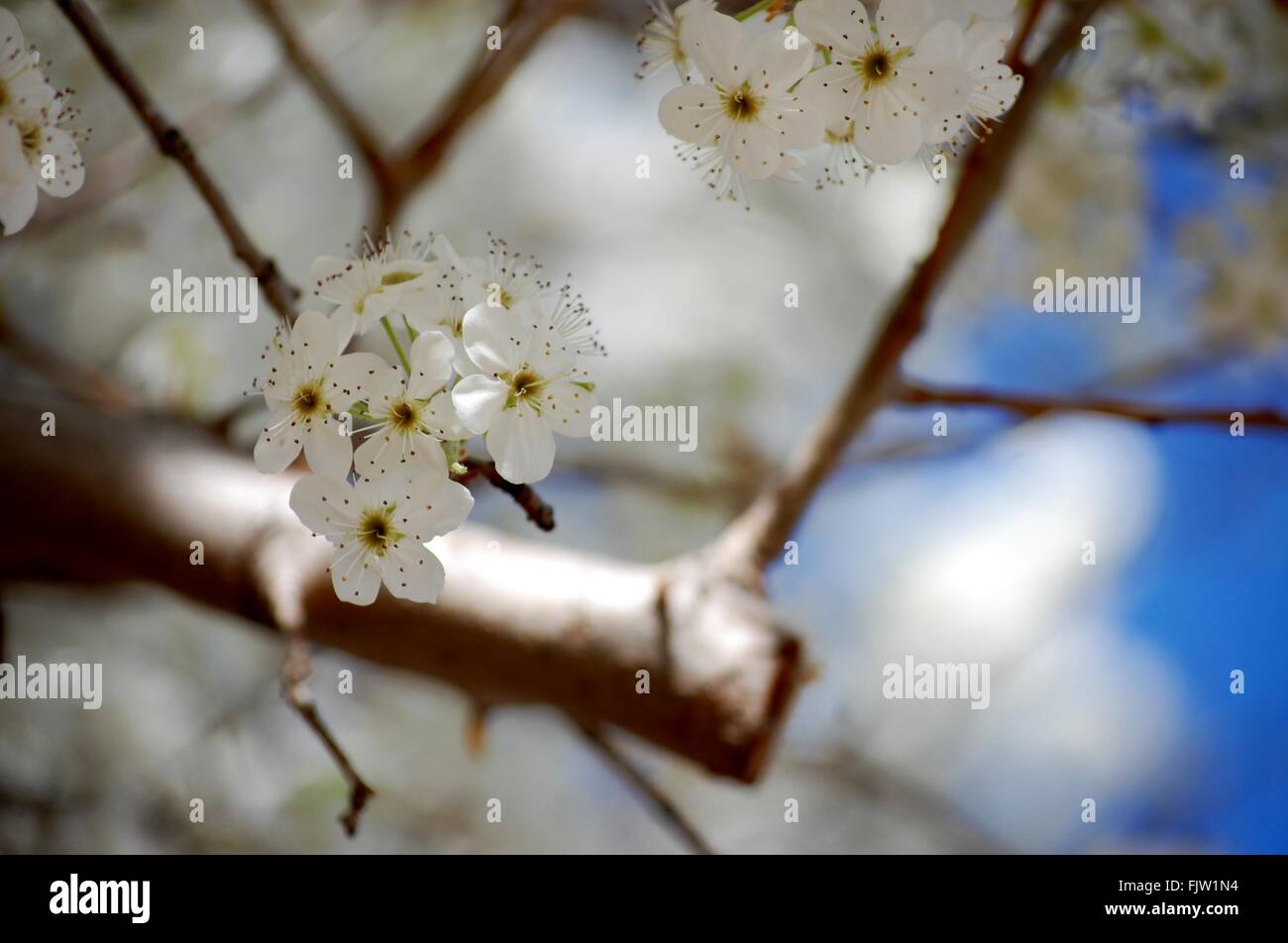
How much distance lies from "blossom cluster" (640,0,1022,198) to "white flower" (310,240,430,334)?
139 mm

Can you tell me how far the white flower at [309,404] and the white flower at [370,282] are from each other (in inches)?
0.6

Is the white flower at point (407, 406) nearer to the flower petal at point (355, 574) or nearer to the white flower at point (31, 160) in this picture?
the flower petal at point (355, 574)

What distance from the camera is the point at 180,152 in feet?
1.94

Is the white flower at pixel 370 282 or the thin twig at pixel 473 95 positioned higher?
the thin twig at pixel 473 95

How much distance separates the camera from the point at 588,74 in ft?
5.32

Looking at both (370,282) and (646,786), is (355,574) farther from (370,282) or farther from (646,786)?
(646,786)

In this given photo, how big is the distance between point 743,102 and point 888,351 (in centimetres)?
27

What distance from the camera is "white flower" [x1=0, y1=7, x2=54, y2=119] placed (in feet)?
1.91
